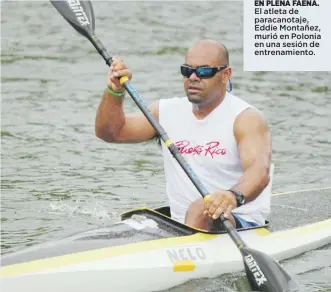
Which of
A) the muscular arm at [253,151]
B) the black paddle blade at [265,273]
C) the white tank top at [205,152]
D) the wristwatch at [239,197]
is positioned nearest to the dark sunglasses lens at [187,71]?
the white tank top at [205,152]

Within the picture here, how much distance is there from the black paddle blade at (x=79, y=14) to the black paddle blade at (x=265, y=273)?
6.83ft

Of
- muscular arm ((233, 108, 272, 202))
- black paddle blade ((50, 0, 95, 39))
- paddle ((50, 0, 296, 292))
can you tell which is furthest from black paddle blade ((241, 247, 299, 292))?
black paddle blade ((50, 0, 95, 39))

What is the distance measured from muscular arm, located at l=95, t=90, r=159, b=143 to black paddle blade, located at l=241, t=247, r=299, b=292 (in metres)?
1.19

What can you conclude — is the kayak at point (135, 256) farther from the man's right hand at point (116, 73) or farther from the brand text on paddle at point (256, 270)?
the man's right hand at point (116, 73)

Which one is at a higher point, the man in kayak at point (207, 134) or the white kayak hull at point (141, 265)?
the man in kayak at point (207, 134)

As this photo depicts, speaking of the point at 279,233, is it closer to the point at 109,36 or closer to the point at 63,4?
the point at 63,4

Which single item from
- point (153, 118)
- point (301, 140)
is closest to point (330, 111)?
point (301, 140)

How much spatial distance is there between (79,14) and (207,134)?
143 cm

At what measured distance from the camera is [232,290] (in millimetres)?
6758

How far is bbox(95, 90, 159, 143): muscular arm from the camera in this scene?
6.89 meters

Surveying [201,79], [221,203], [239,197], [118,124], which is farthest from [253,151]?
[118,124]

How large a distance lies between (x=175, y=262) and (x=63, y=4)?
7.28ft

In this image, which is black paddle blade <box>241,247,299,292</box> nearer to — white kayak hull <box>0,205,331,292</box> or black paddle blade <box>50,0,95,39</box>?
white kayak hull <box>0,205,331,292</box>

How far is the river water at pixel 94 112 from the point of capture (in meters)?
9.10
